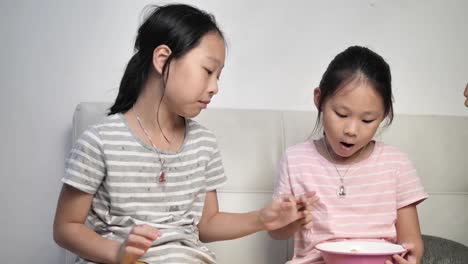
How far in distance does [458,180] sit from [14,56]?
1.31m

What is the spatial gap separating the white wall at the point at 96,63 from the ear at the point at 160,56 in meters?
0.48

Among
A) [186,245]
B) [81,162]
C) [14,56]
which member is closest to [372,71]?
[186,245]

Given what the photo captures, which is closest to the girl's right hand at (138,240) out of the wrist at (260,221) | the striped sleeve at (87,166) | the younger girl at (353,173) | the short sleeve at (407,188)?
the striped sleeve at (87,166)

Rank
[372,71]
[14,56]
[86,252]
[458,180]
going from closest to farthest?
[86,252] < [372,71] < [14,56] < [458,180]

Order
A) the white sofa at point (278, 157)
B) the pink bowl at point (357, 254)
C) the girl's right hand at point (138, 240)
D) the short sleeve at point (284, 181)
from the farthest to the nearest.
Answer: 1. the white sofa at point (278, 157)
2. the short sleeve at point (284, 181)
3. the pink bowl at point (357, 254)
4. the girl's right hand at point (138, 240)

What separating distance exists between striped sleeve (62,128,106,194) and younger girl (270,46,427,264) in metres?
0.43

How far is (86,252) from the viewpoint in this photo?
3.87 feet

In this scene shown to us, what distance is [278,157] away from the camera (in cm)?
169

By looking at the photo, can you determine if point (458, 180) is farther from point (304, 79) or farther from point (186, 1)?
point (186, 1)

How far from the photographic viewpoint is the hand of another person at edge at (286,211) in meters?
1.21

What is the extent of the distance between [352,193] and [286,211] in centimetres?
28

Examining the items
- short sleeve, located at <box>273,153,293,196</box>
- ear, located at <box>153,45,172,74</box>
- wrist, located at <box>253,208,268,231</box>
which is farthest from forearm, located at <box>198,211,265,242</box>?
ear, located at <box>153,45,172,74</box>

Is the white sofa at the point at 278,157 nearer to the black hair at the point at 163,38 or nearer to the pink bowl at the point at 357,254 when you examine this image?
the black hair at the point at 163,38

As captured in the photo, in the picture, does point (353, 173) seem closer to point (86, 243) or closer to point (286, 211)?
point (286, 211)
